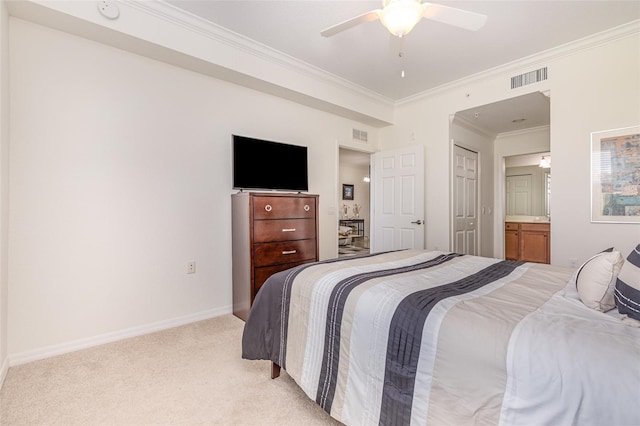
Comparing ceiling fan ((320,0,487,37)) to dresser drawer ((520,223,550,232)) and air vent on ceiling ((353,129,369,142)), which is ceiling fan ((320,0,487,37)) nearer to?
air vent on ceiling ((353,129,369,142))

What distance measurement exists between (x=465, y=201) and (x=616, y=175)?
172cm

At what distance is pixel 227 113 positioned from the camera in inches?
125

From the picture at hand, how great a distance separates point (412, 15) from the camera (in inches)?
71.9

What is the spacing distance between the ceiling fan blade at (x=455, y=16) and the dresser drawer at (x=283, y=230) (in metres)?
2.07

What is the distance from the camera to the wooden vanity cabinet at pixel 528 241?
5.37m

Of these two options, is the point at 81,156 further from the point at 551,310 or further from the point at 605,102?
the point at 605,102

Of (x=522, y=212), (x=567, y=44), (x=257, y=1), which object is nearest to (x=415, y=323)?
(x=257, y=1)

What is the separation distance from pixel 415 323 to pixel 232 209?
2446mm

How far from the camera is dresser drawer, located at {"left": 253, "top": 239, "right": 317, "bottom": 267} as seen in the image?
2902 mm

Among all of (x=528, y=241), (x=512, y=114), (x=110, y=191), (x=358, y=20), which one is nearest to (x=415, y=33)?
(x=358, y=20)

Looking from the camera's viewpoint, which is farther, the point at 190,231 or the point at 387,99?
the point at 387,99

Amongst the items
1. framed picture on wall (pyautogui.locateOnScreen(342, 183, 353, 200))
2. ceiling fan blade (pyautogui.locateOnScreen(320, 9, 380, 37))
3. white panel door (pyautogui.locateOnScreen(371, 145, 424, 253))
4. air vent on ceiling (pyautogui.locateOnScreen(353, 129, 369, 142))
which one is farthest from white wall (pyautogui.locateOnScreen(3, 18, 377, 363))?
framed picture on wall (pyautogui.locateOnScreen(342, 183, 353, 200))

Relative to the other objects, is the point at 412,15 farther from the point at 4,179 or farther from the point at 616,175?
the point at 4,179

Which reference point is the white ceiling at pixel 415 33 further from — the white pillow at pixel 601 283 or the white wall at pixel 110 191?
the white pillow at pixel 601 283
